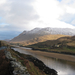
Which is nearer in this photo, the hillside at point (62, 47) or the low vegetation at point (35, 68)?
the low vegetation at point (35, 68)

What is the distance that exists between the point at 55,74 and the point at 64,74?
14.2ft

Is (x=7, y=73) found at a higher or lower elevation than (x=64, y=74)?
higher

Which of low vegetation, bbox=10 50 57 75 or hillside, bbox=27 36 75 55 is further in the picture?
hillside, bbox=27 36 75 55

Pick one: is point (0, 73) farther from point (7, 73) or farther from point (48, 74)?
point (48, 74)

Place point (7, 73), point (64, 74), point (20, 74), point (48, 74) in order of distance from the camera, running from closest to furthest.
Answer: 1. point (20, 74)
2. point (7, 73)
3. point (48, 74)
4. point (64, 74)

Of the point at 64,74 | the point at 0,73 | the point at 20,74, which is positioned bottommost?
the point at 64,74

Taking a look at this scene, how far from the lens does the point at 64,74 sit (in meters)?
32.8

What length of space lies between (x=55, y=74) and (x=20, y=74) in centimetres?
2131

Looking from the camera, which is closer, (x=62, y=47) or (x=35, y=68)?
(x=35, y=68)

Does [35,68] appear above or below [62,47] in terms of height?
below

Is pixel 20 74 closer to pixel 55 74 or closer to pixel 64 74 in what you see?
pixel 55 74

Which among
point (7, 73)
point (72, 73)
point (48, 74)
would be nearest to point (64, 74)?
point (72, 73)

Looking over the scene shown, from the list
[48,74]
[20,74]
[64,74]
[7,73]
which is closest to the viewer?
[20,74]

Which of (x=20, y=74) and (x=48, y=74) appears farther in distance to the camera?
(x=48, y=74)
